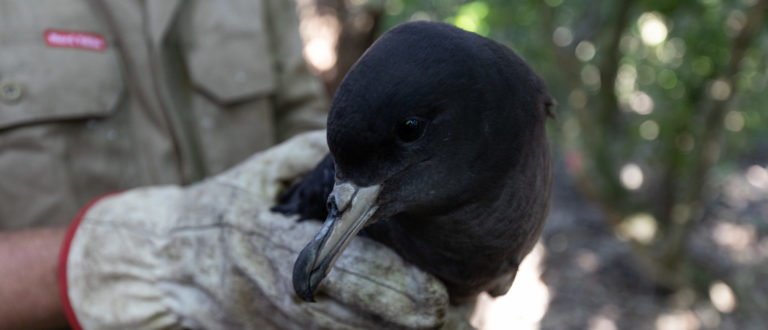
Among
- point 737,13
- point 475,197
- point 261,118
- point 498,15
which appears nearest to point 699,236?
point 737,13

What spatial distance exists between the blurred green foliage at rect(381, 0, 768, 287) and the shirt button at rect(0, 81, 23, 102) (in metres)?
2.80

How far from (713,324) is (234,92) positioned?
409 cm

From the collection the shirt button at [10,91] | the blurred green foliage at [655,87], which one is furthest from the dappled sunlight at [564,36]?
the shirt button at [10,91]

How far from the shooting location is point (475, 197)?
150 centimetres

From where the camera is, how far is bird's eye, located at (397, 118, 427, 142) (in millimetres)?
1327

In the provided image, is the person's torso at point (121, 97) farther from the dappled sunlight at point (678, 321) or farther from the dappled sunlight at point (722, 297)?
the dappled sunlight at point (722, 297)

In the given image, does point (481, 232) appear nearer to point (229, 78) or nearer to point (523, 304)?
point (229, 78)

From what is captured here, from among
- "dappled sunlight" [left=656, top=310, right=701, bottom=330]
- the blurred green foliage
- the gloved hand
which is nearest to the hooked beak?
the gloved hand

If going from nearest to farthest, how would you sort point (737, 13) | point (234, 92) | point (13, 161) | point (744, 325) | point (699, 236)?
point (13, 161) < point (234, 92) < point (737, 13) < point (744, 325) < point (699, 236)

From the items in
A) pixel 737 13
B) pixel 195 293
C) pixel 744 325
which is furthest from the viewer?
pixel 744 325

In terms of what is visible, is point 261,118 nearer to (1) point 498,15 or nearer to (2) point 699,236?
(1) point 498,15

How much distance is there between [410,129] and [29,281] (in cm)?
133

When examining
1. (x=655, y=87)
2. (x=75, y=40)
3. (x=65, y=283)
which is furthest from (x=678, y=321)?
(x=75, y=40)

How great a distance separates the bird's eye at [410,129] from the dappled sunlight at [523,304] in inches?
143
